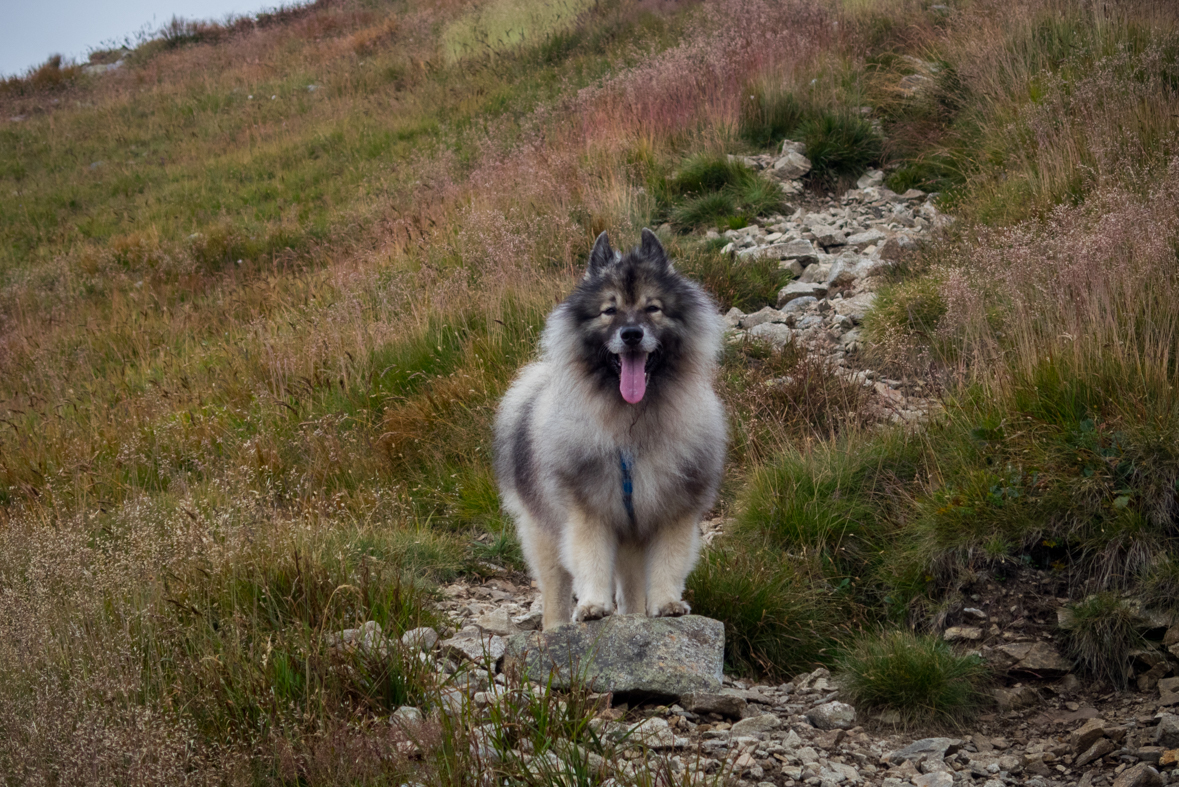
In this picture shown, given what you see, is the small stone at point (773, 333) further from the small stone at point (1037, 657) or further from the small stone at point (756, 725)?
the small stone at point (756, 725)

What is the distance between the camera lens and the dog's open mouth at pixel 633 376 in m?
4.09

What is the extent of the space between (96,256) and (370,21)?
45.1ft

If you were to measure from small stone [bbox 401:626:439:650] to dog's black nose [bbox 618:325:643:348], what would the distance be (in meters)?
1.54

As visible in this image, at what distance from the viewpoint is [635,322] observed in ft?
13.4

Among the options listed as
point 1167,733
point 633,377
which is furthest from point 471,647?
point 1167,733

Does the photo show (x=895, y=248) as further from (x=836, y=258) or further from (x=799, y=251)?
(x=799, y=251)

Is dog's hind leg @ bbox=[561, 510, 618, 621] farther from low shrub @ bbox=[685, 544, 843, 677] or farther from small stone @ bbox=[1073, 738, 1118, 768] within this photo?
small stone @ bbox=[1073, 738, 1118, 768]

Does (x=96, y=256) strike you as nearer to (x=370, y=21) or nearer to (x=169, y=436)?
(x=169, y=436)

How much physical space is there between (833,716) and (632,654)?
0.90 metres

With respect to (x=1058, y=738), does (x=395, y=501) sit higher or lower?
higher

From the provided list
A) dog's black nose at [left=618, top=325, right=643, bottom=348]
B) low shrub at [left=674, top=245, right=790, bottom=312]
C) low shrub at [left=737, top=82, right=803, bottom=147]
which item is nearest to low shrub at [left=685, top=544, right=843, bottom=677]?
dog's black nose at [left=618, top=325, right=643, bottom=348]

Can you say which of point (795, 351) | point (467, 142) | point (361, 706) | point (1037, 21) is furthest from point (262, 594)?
point (467, 142)

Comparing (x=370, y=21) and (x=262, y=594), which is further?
(x=370, y=21)

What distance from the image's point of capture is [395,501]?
5586 millimetres
